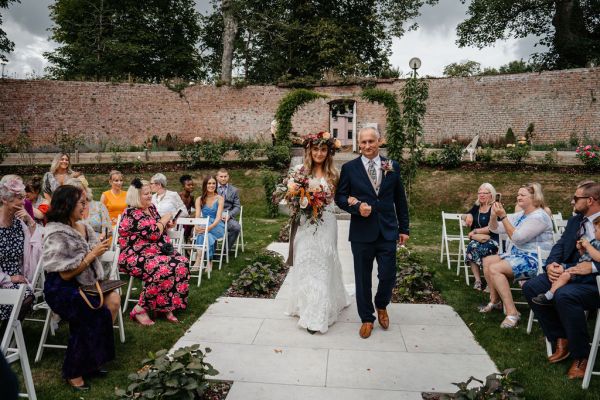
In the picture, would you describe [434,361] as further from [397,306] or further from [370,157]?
[370,157]

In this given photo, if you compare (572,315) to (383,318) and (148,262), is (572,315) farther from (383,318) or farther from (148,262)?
(148,262)

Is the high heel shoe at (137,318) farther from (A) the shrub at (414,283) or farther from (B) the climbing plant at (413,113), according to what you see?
(B) the climbing plant at (413,113)

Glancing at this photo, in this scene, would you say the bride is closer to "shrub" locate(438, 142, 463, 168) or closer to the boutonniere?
the boutonniere

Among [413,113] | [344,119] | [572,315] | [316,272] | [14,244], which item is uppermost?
[344,119]

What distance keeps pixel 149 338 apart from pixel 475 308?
3671 millimetres

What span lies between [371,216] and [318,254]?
0.70 metres

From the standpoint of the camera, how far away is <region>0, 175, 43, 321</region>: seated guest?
4.08 meters

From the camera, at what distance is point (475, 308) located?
5352 mm

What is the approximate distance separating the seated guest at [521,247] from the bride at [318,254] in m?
1.77

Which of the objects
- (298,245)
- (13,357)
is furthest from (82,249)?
(298,245)

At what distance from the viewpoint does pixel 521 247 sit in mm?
5059

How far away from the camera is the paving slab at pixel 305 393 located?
129 inches

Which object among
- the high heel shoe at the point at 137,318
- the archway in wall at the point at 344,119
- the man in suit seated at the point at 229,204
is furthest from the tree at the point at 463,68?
the high heel shoe at the point at 137,318

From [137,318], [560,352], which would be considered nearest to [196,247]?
[137,318]
